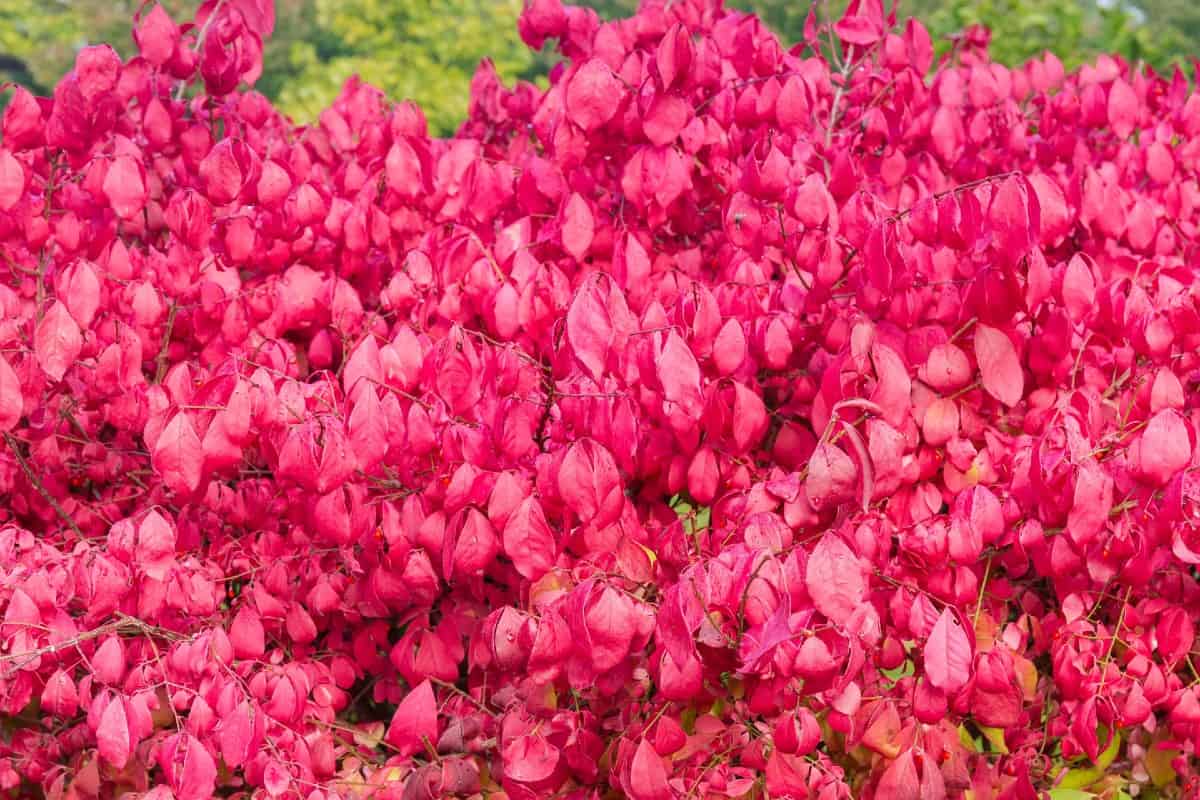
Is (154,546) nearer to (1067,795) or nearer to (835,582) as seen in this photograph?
(835,582)

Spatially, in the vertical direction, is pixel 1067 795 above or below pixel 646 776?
below

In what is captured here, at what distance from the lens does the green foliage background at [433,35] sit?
1055 centimetres

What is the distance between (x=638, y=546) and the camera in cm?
193

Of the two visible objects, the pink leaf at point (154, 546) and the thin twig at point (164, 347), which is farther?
the thin twig at point (164, 347)

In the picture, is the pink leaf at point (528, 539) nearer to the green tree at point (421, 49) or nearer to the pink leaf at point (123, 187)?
the pink leaf at point (123, 187)

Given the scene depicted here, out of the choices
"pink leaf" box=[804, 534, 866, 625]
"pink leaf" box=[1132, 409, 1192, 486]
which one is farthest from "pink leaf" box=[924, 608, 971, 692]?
"pink leaf" box=[1132, 409, 1192, 486]

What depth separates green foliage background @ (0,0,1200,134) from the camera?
34.6 feet

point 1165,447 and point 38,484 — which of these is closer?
point 1165,447

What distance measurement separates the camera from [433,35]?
63.5 feet

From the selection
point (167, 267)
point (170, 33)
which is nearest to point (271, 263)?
point (167, 267)

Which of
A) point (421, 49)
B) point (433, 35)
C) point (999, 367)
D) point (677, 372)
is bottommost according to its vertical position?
point (421, 49)

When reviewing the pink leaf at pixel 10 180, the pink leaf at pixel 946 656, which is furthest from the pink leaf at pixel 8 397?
the pink leaf at pixel 946 656

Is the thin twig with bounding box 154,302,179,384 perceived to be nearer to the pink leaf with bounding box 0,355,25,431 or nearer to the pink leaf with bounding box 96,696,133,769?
the pink leaf with bounding box 0,355,25,431

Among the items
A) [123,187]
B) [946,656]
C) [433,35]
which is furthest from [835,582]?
[433,35]
